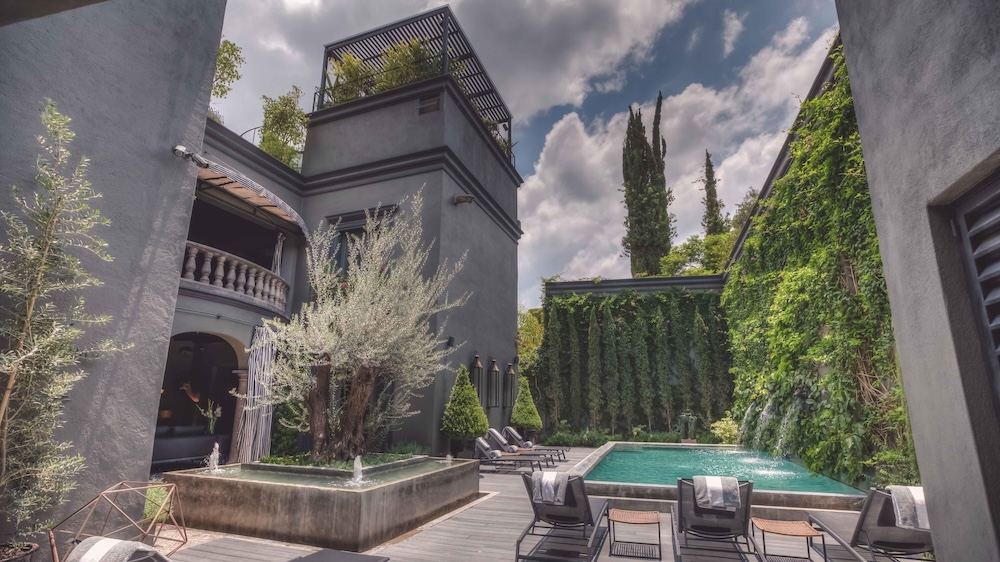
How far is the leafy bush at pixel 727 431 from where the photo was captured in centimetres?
1214

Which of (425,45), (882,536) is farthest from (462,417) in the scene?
(425,45)

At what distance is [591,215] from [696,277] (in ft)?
33.5

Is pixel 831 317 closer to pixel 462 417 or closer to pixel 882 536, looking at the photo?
pixel 882 536

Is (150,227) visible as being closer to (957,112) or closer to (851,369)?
(957,112)

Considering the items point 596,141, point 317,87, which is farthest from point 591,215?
point 317,87

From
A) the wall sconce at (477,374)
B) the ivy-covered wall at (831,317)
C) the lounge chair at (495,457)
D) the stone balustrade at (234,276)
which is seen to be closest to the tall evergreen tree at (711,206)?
the ivy-covered wall at (831,317)

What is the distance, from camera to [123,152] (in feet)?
15.4

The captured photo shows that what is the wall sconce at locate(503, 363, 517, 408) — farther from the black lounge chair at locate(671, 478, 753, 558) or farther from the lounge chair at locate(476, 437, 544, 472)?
the black lounge chair at locate(671, 478, 753, 558)

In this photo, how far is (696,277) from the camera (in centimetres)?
1500

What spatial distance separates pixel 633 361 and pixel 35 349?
13.8 m

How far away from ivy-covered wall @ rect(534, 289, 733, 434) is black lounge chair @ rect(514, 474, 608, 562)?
10.3m

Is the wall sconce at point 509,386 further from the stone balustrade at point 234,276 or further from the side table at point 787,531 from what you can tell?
the side table at point 787,531

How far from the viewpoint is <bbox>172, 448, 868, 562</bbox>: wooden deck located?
4.23m

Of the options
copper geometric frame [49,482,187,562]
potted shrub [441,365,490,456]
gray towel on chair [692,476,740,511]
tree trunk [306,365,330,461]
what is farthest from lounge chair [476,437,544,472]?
copper geometric frame [49,482,187,562]
